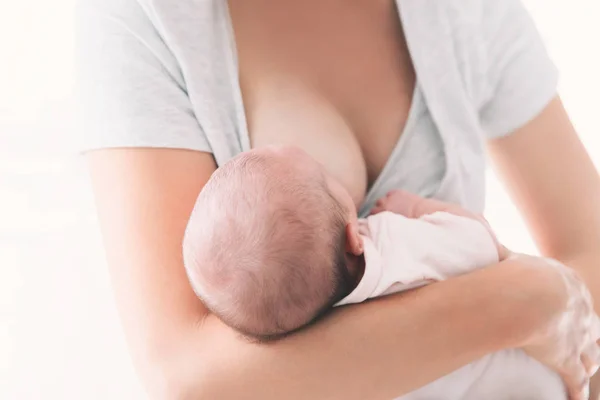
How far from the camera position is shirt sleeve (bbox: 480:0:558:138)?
97 centimetres

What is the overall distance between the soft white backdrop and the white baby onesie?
61cm

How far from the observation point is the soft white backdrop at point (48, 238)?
43.3 inches

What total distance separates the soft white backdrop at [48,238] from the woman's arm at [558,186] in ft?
2.62

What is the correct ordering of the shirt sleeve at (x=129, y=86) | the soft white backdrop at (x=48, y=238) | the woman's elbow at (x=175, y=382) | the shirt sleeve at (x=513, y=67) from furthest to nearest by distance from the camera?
the soft white backdrop at (x=48, y=238) → the shirt sleeve at (x=513, y=67) → the shirt sleeve at (x=129, y=86) → the woman's elbow at (x=175, y=382)

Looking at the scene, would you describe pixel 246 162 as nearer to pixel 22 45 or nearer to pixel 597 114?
pixel 22 45

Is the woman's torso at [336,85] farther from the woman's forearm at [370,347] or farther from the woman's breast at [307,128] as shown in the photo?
the woman's forearm at [370,347]

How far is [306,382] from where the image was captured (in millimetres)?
681

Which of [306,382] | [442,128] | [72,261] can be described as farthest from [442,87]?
[72,261]

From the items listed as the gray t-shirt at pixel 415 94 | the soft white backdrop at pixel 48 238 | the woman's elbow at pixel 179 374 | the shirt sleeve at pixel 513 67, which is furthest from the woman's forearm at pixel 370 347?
the soft white backdrop at pixel 48 238

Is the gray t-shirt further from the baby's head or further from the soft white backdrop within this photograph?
the soft white backdrop

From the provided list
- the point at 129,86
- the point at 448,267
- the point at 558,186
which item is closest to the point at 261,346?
the point at 448,267

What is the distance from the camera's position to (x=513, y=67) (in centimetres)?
98

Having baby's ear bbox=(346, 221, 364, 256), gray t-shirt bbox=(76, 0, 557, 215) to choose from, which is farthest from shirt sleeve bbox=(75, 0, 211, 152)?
baby's ear bbox=(346, 221, 364, 256)

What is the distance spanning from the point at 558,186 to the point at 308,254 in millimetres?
530
